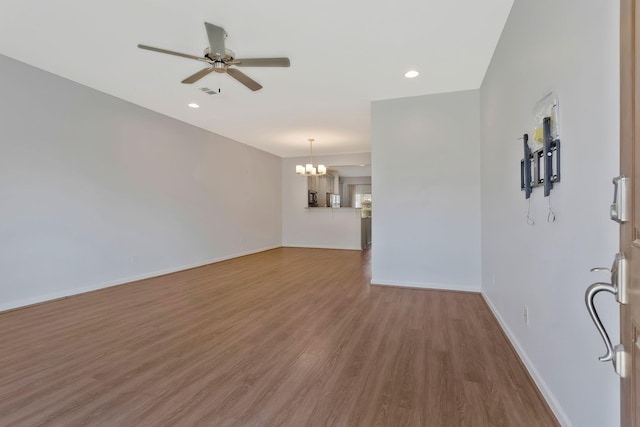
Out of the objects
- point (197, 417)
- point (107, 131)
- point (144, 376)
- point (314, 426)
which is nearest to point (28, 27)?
point (107, 131)

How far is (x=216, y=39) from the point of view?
8.29 feet

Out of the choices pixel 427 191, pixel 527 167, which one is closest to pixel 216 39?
pixel 527 167

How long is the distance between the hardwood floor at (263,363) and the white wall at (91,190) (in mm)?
564

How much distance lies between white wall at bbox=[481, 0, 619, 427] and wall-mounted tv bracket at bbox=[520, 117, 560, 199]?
0.21ft

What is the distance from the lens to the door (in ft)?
2.22

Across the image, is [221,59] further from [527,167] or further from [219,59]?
[527,167]

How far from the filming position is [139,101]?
180 inches

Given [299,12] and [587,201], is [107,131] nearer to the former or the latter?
[299,12]

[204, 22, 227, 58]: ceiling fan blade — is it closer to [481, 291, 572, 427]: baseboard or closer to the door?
the door

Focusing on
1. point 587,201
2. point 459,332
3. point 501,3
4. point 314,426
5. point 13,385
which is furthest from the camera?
point 459,332

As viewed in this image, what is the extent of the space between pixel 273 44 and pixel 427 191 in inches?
104

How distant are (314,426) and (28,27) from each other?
3984 mm

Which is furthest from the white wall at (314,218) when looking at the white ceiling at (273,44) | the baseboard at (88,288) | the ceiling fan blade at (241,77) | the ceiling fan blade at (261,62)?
the ceiling fan blade at (261,62)

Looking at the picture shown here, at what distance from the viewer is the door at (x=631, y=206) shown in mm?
678
